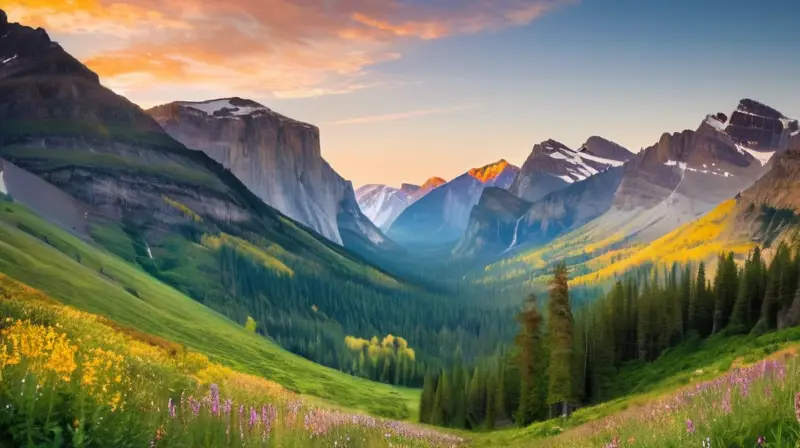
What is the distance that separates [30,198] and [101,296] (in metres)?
135

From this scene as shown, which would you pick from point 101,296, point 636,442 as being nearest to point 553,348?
point 636,442

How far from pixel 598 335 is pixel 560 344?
25044mm

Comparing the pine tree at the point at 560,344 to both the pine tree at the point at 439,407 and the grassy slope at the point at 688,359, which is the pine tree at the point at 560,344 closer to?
the grassy slope at the point at 688,359

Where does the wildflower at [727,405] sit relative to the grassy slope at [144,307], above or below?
above

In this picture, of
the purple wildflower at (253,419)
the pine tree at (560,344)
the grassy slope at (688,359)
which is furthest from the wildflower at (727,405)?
the pine tree at (560,344)

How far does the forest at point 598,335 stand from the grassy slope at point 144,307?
27.7 meters

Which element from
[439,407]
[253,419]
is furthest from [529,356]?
[253,419]

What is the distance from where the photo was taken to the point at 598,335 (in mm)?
83625

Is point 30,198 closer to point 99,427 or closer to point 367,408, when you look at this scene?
point 367,408

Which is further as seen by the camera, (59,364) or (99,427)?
(59,364)

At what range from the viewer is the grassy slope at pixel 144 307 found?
84.6 meters

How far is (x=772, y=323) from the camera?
76500mm

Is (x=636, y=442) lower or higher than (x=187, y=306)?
higher

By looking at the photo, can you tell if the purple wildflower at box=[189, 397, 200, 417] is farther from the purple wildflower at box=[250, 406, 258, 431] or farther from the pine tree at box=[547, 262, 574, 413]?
the pine tree at box=[547, 262, 574, 413]
